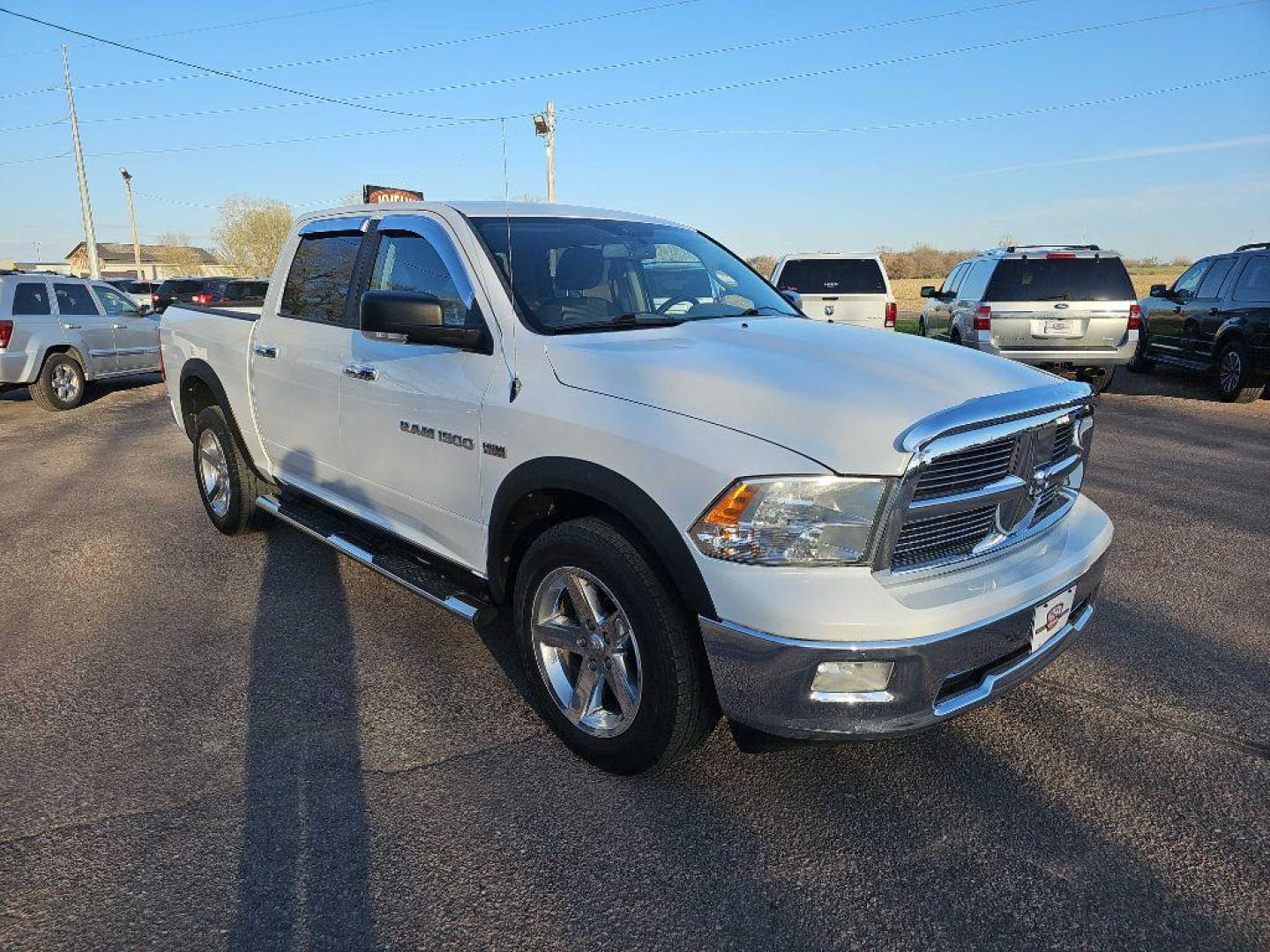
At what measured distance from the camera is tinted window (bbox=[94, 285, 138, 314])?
13.0 m

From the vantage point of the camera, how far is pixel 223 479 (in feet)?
18.4

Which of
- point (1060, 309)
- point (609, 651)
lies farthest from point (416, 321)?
point (1060, 309)

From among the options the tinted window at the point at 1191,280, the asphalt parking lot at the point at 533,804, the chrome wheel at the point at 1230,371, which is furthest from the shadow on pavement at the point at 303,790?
the tinted window at the point at 1191,280

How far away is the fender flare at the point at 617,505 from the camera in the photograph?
252 cm

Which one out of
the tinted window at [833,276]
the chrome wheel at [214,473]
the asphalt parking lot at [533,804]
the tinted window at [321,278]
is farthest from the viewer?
the tinted window at [833,276]

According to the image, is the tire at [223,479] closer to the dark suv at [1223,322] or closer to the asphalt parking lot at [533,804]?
the asphalt parking lot at [533,804]

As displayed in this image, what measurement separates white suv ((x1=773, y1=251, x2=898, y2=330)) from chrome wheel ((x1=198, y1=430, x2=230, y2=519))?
9.20 m

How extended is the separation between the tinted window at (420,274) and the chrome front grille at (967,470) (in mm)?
1839

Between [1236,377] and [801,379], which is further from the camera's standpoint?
[1236,377]

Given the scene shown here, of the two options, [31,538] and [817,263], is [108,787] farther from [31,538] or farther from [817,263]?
[817,263]

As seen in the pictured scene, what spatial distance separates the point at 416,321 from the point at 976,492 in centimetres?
196

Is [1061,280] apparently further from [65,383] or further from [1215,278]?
[65,383]

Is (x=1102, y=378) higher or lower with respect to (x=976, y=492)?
lower

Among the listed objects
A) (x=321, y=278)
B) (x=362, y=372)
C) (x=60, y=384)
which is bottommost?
(x=60, y=384)
